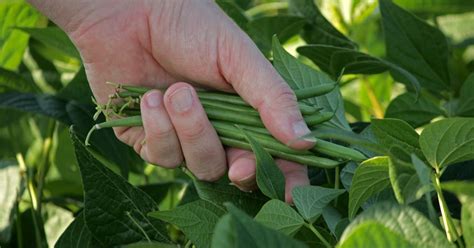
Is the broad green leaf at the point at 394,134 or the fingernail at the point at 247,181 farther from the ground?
the broad green leaf at the point at 394,134

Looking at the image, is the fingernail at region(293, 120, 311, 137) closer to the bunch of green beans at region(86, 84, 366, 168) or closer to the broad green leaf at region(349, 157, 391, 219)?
the bunch of green beans at region(86, 84, 366, 168)

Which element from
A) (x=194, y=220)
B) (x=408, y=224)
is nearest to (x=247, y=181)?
(x=194, y=220)

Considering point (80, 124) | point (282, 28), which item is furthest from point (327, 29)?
point (80, 124)

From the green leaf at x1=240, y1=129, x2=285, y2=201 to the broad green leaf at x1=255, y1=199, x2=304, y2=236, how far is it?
8 cm

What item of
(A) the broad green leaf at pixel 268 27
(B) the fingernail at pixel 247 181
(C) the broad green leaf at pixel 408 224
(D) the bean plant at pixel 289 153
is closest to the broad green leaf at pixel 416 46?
(D) the bean plant at pixel 289 153

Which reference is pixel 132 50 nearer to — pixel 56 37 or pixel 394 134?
pixel 56 37

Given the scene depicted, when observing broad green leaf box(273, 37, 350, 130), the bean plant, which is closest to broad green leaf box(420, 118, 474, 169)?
the bean plant

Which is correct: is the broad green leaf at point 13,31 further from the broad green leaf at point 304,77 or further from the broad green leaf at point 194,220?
the broad green leaf at point 194,220

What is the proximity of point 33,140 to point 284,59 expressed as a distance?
2.39 feet

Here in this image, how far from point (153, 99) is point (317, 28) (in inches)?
16.9

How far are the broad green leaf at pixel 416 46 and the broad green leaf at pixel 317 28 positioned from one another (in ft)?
0.20

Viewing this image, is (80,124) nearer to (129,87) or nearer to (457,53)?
(129,87)

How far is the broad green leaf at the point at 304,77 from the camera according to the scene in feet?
3.23

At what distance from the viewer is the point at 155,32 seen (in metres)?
1.05
